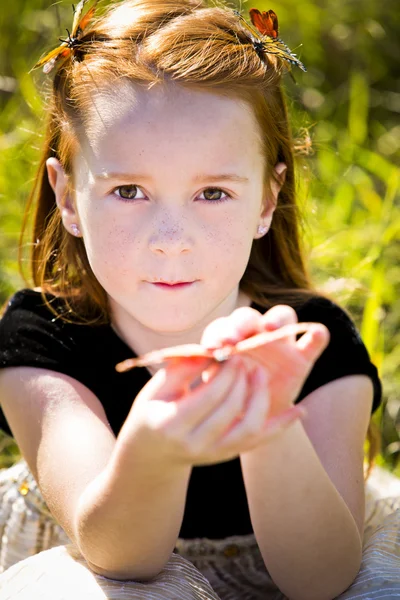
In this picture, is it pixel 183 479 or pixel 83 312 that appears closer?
pixel 183 479

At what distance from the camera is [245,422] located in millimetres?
1072

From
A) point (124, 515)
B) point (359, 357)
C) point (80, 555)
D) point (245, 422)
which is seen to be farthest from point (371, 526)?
point (245, 422)

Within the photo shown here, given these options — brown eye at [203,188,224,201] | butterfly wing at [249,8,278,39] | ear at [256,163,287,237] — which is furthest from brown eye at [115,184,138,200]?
butterfly wing at [249,8,278,39]

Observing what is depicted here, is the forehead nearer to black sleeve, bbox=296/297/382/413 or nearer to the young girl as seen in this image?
the young girl

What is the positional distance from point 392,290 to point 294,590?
4.77 feet

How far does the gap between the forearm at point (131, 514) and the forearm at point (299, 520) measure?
12 centimetres

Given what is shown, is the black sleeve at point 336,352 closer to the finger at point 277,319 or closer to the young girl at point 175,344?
the young girl at point 175,344

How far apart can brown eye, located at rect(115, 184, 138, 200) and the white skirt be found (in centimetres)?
61

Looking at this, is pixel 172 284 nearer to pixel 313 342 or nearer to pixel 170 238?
pixel 170 238

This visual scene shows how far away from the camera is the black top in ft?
5.84

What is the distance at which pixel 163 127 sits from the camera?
4.91ft

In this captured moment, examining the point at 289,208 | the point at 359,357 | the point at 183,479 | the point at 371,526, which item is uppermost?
the point at 289,208

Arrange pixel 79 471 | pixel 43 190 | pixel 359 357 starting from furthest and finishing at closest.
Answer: pixel 43 190, pixel 359 357, pixel 79 471

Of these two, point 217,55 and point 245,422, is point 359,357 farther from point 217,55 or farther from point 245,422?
point 245,422
